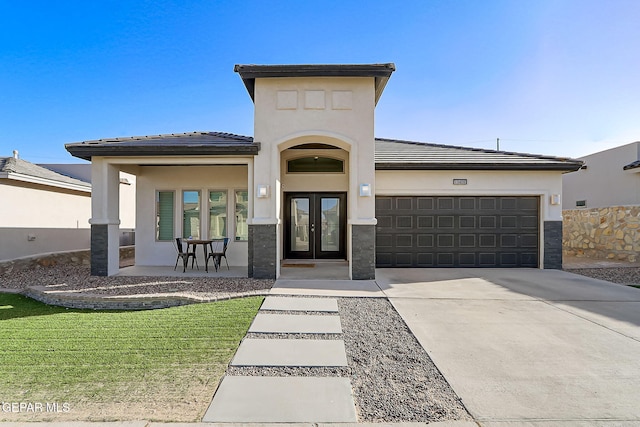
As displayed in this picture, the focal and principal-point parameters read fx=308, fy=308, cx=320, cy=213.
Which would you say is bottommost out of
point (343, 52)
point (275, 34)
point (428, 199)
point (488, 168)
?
point (428, 199)

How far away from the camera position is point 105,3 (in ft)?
31.5

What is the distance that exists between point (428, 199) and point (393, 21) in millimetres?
5926

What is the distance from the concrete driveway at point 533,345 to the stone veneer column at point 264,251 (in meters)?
2.99

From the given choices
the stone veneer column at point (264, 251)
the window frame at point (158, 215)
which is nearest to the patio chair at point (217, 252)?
the window frame at point (158, 215)

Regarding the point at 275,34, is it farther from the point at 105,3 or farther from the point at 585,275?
the point at 585,275

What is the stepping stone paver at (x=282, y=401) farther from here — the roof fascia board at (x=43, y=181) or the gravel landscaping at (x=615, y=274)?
the roof fascia board at (x=43, y=181)

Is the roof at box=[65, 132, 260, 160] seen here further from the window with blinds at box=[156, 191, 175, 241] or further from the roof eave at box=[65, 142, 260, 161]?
the window with blinds at box=[156, 191, 175, 241]

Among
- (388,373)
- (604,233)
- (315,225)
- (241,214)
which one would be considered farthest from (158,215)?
(604,233)

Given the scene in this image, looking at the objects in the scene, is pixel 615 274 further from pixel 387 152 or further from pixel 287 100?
pixel 287 100

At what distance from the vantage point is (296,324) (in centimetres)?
505

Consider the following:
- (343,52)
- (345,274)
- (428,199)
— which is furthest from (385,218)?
(343,52)

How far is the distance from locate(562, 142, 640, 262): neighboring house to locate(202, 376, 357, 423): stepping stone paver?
14063mm

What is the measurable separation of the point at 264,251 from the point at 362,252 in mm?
2638

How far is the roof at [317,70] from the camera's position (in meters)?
8.01
